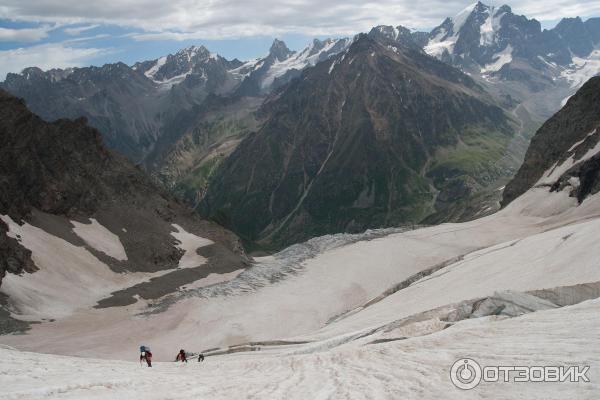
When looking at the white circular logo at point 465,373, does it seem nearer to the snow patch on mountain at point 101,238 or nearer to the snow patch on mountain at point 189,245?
the snow patch on mountain at point 189,245

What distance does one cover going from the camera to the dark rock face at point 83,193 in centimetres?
11206

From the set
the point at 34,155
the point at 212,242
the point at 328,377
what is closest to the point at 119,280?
the point at 212,242

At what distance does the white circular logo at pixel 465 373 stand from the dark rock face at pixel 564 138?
11235 cm

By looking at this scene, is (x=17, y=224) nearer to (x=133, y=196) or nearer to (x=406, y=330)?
(x=133, y=196)

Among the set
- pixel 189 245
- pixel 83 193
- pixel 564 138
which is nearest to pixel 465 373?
pixel 189 245

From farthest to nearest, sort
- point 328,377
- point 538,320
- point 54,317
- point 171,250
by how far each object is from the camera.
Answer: point 171,250
point 54,317
point 538,320
point 328,377

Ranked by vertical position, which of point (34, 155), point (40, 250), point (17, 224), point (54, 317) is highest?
point (34, 155)

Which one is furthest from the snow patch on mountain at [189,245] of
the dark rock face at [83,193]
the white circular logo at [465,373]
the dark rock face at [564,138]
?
the white circular logo at [465,373]

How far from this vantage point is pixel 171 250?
390ft

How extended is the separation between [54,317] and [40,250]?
21.6 m

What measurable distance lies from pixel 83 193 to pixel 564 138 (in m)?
120

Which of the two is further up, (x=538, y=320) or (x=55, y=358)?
(x=55, y=358)

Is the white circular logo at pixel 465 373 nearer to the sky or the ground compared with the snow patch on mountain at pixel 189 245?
nearer to the ground

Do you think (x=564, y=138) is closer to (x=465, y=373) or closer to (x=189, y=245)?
(x=189, y=245)
